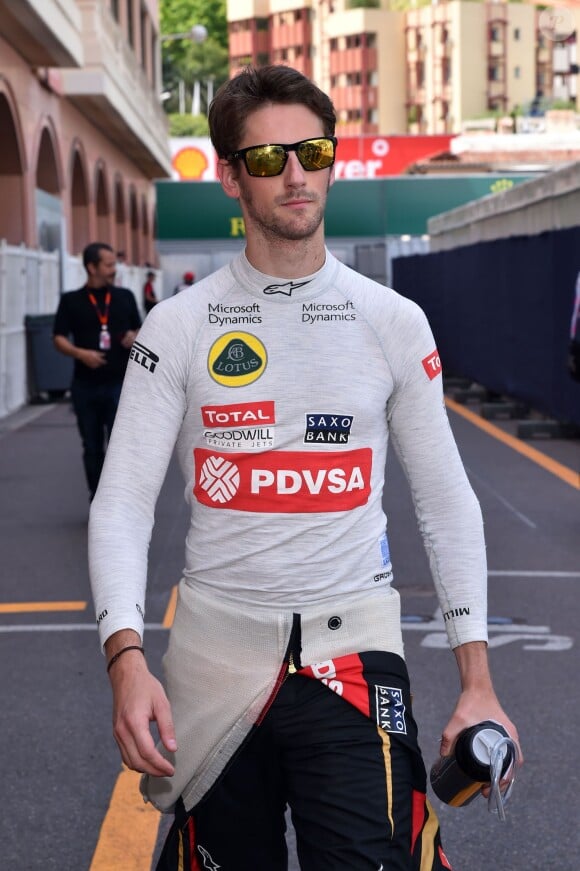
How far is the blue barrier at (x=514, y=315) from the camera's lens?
627 inches

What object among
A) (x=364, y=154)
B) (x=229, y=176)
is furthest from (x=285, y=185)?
(x=364, y=154)

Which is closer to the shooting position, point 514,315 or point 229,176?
point 229,176

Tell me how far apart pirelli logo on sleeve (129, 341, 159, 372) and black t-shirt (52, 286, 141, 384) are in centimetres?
750

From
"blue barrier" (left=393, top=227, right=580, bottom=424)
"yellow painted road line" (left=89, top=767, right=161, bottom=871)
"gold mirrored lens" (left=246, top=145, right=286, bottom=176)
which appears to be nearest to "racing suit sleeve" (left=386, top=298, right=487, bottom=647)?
"gold mirrored lens" (left=246, top=145, right=286, bottom=176)

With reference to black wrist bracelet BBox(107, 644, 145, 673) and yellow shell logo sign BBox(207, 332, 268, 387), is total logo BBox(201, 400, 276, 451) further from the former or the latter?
black wrist bracelet BBox(107, 644, 145, 673)

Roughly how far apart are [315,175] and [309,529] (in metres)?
Result: 0.64

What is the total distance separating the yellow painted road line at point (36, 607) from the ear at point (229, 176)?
5258mm

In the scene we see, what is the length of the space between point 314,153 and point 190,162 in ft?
252

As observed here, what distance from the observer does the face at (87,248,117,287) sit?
10.5m

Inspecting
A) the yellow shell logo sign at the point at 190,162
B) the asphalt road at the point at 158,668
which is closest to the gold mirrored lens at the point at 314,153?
the asphalt road at the point at 158,668

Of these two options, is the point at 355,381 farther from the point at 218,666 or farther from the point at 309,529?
the point at 218,666

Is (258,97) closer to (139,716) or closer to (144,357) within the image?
(144,357)

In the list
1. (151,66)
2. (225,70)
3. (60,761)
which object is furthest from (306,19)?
(60,761)

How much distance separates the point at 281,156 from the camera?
113 inches
